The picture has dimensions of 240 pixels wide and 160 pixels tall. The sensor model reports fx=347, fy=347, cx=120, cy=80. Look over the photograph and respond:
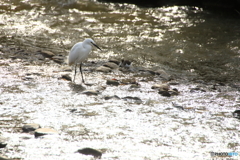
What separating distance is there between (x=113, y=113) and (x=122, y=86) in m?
1.36

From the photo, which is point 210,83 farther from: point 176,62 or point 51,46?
point 51,46

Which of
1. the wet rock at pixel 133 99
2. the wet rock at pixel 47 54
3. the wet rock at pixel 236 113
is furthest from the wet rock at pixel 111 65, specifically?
the wet rock at pixel 236 113

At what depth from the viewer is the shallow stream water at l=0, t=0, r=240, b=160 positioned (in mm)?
3744

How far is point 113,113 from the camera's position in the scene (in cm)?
466

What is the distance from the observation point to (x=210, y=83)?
21.0 ft

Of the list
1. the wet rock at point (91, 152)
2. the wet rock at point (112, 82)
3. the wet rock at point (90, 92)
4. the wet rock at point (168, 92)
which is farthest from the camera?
the wet rock at point (112, 82)

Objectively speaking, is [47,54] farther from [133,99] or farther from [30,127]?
[30,127]

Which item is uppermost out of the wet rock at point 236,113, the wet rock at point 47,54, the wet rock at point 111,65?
the wet rock at point 47,54

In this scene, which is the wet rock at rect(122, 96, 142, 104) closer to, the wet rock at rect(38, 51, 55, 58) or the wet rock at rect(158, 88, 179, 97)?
the wet rock at rect(158, 88, 179, 97)

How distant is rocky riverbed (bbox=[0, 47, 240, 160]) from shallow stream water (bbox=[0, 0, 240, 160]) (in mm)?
12

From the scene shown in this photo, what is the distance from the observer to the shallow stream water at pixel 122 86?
374 centimetres

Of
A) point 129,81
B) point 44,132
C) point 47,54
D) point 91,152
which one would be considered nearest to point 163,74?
point 129,81

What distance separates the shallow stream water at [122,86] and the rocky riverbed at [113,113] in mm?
12

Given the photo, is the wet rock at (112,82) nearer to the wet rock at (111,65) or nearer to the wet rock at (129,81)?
the wet rock at (129,81)
